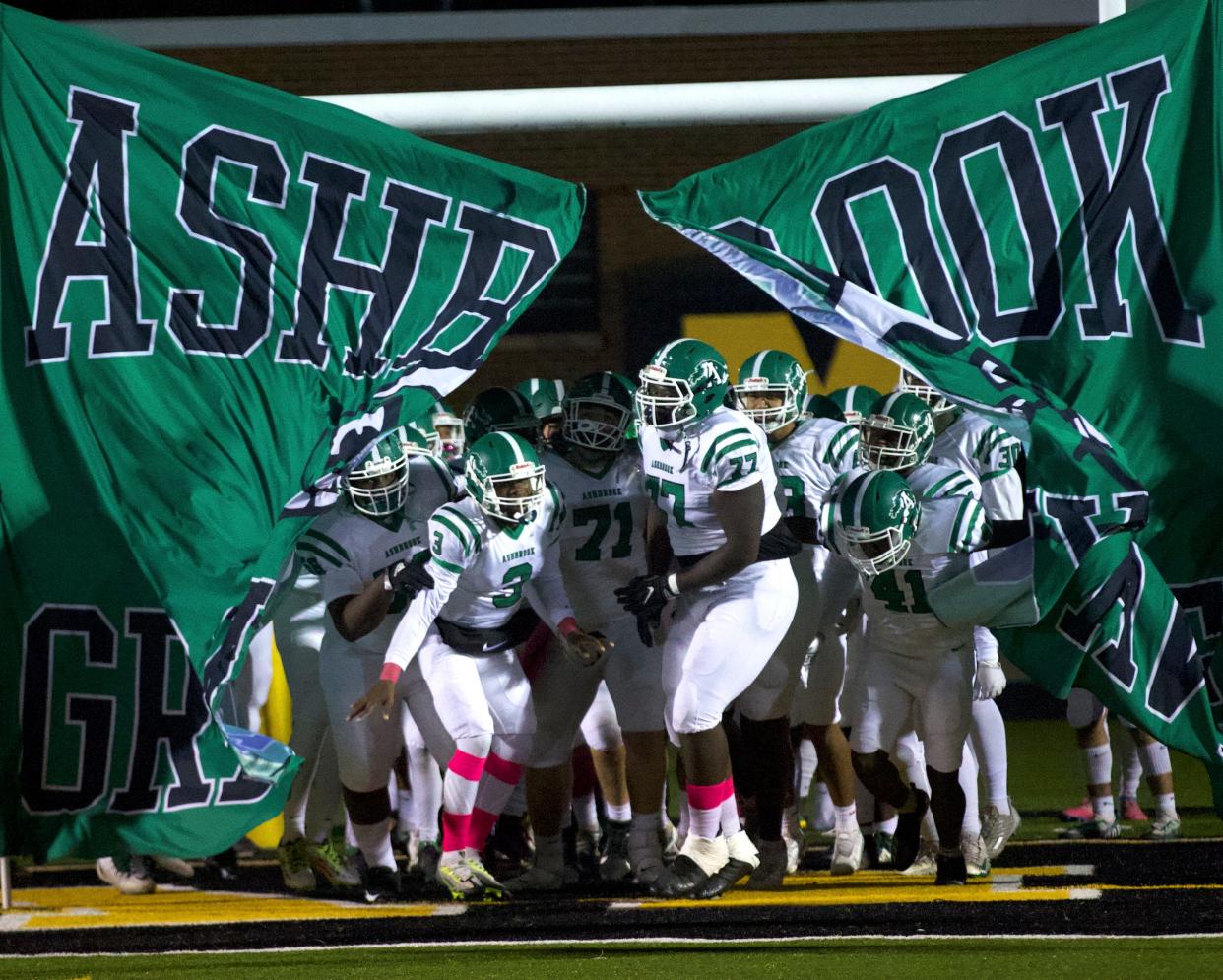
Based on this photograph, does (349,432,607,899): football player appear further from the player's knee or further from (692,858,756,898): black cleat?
(692,858,756,898): black cleat

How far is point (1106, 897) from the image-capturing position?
6133mm

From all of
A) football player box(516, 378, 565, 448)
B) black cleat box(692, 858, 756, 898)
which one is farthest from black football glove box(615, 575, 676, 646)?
football player box(516, 378, 565, 448)

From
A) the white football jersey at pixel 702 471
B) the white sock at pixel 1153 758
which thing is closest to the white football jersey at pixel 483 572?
the white football jersey at pixel 702 471

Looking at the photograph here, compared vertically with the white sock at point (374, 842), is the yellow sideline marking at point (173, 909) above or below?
below

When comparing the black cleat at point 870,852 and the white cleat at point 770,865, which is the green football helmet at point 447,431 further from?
the black cleat at point 870,852

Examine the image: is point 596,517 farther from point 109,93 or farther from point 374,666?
point 109,93

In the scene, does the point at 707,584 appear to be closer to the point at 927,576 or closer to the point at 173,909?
the point at 927,576

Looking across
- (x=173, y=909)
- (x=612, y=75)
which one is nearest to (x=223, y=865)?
(x=173, y=909)

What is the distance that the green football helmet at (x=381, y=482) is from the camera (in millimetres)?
6703

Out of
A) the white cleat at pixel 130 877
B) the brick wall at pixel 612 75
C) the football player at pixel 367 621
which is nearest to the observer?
the football player at pixel 367 621

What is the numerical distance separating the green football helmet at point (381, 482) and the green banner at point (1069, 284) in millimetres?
1675

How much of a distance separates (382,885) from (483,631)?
115 cm

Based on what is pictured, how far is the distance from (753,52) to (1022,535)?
9973 millimetres

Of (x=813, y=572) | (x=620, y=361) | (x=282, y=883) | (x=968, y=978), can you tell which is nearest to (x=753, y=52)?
(x=620, y=361)
